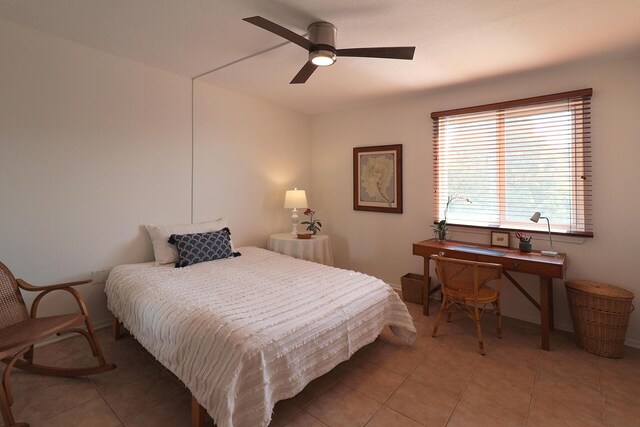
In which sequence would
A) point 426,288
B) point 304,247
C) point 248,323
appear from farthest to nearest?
point 304,247 → point 426,288 → point 248,323

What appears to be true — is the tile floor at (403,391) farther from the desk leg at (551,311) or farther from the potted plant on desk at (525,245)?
the potted plant on desk at (525,245)

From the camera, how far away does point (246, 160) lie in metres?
3.90

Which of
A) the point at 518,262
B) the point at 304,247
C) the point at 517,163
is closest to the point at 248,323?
the point at 304,247

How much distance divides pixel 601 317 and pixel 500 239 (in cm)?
99

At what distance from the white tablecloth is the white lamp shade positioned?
43 cm

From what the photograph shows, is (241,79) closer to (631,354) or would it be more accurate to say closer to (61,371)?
(61,371)

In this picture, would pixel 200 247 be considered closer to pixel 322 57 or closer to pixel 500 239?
pixel 322 57

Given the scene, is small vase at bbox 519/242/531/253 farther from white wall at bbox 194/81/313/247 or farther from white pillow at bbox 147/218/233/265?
white pillow at bbox 147/218/233/265

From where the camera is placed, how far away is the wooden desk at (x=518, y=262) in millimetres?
2496

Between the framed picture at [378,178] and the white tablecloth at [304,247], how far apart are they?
819 millimetres

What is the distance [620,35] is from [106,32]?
3.85 m

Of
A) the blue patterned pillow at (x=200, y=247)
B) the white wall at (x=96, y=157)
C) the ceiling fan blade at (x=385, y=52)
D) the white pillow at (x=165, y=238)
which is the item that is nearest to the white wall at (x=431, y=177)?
the white wall at (x=96, y=157)

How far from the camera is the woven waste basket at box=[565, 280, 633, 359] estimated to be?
233cm

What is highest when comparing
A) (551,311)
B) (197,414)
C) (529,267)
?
(529,267)
